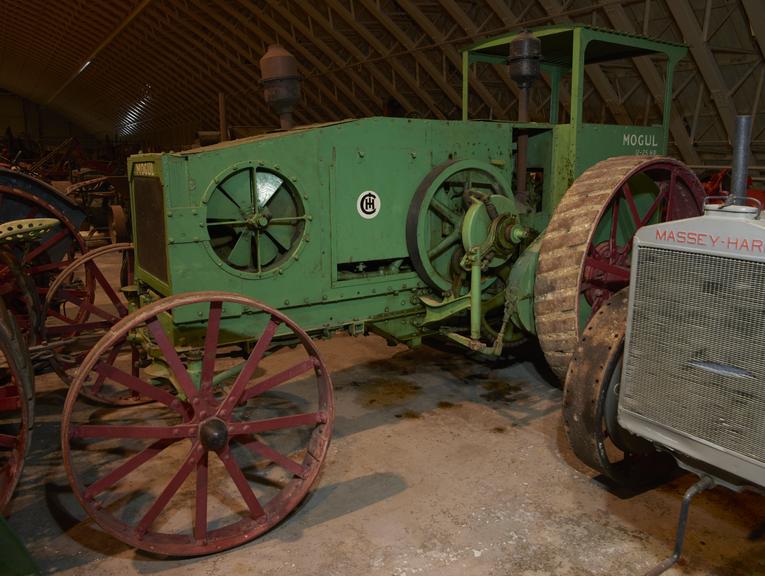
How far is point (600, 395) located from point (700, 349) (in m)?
0.60

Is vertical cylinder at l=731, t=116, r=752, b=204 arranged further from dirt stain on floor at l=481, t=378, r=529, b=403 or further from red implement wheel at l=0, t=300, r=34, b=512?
red implement wheel at l=0, t=300, r=34, b=512

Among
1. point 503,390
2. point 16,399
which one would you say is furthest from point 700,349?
point 16,399

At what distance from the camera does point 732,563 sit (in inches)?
110

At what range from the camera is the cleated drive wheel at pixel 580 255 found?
369cm

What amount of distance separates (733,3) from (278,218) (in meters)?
8.17

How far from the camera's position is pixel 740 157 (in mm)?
2604

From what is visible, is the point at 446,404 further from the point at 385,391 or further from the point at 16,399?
the point at 16,399

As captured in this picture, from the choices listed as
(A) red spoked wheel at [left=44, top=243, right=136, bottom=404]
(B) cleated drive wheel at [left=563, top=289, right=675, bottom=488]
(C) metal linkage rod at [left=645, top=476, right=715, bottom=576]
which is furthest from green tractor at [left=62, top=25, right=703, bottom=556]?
(C) metal linkage rod at [left=645, top=476, right=715, bottom=576]

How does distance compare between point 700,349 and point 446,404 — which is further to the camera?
point 446,404

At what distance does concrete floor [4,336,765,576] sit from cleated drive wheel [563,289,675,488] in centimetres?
35

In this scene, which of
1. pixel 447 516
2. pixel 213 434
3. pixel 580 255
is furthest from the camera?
pixel 580 255

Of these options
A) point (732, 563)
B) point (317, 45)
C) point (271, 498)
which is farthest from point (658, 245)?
point (317, 45)

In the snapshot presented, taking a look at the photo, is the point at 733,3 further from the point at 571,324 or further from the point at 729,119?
the point at 571,324

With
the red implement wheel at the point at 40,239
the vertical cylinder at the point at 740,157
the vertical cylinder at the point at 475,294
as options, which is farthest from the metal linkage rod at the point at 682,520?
the red implement wheel at the point at 40,239
